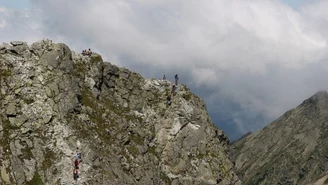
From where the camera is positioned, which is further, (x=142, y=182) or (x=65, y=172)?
(x=142, y=182)

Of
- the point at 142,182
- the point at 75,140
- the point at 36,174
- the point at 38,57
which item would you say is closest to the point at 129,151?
the point at 142,182

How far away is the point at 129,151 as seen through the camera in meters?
76.2

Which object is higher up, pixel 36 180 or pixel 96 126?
pixel 96 126

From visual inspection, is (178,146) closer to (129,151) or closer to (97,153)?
(129,151)

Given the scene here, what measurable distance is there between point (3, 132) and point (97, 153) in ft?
54.2

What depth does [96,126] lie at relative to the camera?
→ 244ft

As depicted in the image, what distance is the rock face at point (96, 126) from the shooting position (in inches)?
2566

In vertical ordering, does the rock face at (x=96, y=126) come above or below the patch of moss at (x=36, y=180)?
above

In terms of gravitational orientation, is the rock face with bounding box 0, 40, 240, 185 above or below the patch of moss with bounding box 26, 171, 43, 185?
above

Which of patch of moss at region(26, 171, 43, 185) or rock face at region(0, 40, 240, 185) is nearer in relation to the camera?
patch of moss at region(26, 171, 43, 185)

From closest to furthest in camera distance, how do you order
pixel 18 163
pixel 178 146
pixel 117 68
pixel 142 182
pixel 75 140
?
1. pixel 18 163
2. pixel 75 140
3. pixel 142 182
4. pixel 178 146
5. pixel 117 68

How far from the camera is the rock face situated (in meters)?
65.2

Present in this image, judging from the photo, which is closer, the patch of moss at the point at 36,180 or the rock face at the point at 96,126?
the patch of moss at the point at 36,180

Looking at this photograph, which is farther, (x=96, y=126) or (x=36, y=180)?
(x=96, y=126)
